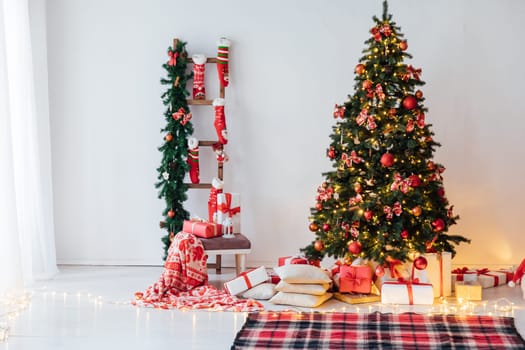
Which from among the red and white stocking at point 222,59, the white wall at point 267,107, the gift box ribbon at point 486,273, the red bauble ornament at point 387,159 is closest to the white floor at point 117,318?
the gift box ribbon at point 486,273

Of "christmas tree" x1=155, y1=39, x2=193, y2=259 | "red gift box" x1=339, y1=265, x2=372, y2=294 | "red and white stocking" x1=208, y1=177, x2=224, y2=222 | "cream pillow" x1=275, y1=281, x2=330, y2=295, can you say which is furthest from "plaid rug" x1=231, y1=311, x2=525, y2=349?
"christmas tree" x1=155, y1=39, x2=193, y2=259

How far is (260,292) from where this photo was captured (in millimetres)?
5441

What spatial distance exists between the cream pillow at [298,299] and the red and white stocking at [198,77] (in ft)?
6.47

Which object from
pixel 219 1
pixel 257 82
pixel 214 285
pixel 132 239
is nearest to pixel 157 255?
pixel 132 239

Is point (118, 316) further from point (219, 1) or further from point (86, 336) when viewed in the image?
point (219, 1)

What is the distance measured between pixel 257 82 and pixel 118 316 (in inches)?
98.0

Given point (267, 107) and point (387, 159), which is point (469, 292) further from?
point (267, 107)

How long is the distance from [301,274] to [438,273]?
38.6 inches

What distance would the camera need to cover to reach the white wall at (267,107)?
6.54 m

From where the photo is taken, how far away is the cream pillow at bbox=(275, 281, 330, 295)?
17.4 feet

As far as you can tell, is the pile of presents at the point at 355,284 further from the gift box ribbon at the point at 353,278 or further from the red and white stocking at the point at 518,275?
the red and white stocking at the point at 518,275

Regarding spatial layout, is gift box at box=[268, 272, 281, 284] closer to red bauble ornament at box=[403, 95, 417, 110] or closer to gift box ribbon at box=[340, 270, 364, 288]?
gift box ribbon at box=[340, 270, 364, 288]

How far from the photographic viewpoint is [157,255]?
675 centimetres

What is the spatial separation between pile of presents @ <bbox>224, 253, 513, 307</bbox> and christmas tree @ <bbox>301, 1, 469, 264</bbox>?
4.9 inches
